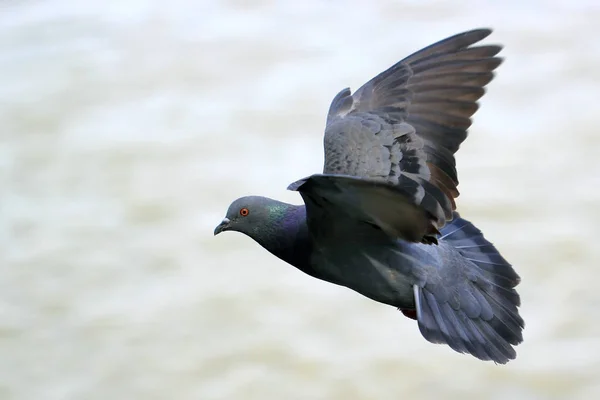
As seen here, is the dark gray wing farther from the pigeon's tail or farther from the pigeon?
the pigeon's tail

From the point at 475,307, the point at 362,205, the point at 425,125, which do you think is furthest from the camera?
the point at 475,307

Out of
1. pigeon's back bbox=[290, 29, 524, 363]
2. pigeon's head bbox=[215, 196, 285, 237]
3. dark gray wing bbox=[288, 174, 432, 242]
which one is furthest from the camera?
pigeon's head bbox=[215, 196, 285, 237]

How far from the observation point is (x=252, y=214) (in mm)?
6652

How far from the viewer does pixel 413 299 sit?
6570 mm

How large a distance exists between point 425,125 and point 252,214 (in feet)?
3.76

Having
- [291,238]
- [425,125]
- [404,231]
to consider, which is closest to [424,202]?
[404,231]

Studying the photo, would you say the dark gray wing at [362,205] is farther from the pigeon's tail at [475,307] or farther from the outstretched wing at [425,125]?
the pigeon's tail at [475,307]

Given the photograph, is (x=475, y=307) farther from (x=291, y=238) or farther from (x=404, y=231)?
(x=291, y=238)

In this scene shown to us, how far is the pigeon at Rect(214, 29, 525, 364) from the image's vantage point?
6.22 metres

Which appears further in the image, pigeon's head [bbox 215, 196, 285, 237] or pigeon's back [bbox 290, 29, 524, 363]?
pigeon's head [bbox 215, 196, 285, 237]

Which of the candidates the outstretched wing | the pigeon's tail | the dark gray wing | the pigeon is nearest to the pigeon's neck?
the pigeon

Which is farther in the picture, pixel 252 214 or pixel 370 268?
pixel 252 214

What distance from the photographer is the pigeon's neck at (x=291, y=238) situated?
6.47 m

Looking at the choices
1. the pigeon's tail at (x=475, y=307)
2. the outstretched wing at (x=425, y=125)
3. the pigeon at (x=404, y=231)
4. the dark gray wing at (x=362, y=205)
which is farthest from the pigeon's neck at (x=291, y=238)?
the pigeon's tail at (x=475, y=307)
